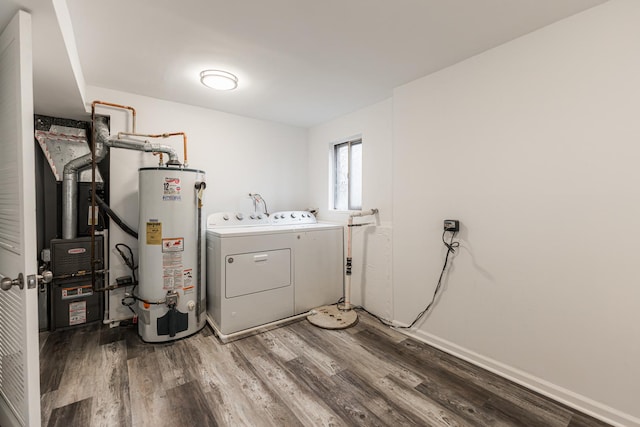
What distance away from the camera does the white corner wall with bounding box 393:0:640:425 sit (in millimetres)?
1499

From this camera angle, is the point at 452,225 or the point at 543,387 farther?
the point at 452,225

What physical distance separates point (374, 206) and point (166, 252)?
2124 millimetres

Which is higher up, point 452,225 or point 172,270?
point 452,225

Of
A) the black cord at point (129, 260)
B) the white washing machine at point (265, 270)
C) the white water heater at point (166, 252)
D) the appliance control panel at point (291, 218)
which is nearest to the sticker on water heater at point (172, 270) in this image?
the white water heater at point (166, 252)

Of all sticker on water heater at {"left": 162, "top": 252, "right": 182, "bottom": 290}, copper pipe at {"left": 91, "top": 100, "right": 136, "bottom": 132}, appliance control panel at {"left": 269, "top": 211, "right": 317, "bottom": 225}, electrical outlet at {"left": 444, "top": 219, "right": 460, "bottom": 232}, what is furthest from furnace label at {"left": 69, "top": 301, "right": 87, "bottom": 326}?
electrical outlet at {"left": 444, "top": 219, "right": 460, "bottom": 232}

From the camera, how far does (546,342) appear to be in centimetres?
176

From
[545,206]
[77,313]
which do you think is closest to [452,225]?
[545,206]

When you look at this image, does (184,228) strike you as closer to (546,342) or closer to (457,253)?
(457,253)

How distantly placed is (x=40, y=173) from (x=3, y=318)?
2.00 meters

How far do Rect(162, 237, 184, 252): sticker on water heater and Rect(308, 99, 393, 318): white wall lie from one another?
6.04 ft

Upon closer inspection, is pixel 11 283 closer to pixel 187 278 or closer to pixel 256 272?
pixel 187 278

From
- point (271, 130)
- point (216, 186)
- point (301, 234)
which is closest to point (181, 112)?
point (216, 186)

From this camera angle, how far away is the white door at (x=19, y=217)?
3.72ft

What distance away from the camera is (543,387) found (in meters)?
1.76
